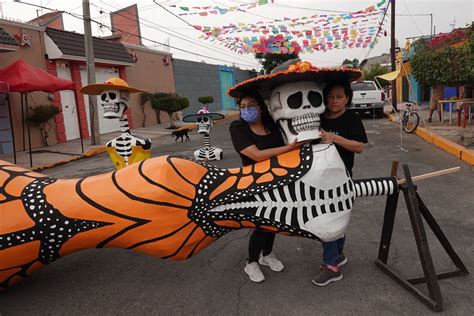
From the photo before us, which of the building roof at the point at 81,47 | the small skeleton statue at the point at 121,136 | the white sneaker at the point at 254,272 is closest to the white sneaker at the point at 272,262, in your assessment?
the white sneaker at the point at 254,272

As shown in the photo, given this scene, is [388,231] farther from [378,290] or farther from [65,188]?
[65,188]

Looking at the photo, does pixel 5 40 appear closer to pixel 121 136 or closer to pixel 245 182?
pixel 121 136

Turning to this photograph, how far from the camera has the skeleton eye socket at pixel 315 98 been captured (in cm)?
240

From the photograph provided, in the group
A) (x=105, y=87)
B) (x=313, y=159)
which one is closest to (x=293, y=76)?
(x=313, y=159)

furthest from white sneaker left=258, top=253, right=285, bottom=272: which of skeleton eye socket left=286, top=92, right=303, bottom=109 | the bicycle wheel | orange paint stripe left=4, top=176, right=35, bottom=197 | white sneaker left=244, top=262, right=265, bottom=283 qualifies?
the bicycle wheel

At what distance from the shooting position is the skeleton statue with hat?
7.64ft

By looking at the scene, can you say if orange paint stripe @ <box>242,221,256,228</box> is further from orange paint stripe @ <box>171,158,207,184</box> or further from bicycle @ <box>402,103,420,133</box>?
bicycle @ <box>402,103,420,133</box>

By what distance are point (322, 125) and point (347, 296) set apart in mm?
1190

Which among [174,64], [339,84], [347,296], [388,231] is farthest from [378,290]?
[174,64]

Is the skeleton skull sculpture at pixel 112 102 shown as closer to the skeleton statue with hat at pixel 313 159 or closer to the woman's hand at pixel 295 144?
the skeleton statue with hat at pixel 313 159

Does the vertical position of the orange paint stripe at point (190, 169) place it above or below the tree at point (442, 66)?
below

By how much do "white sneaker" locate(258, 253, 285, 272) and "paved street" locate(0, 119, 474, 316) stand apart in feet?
0.21

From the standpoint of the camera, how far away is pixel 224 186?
2400 mm

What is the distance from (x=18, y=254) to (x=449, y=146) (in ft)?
24.6
